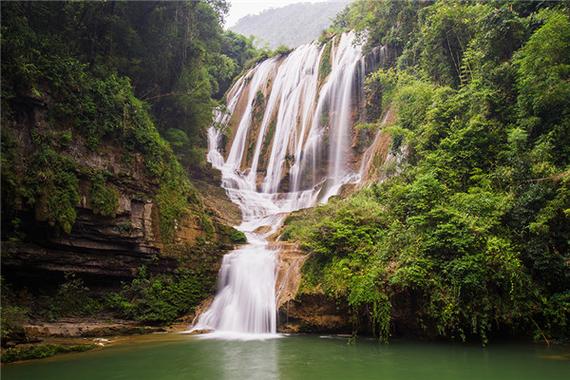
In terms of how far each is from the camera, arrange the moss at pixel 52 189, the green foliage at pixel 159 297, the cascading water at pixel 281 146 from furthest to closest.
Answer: the cascading water at pixel 281 146, the green foliage at pixel 159 297, the moss at pixel 52 189

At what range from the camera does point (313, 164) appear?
22.0 meters

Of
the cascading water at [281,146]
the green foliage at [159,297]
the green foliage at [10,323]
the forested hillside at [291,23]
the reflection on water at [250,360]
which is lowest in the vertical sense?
the reflection on water at [250,360]

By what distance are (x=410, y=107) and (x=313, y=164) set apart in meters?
8.19

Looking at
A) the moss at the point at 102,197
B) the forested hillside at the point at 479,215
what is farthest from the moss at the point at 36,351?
the forested hillside at the point at 479,215

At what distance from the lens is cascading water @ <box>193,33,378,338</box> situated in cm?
1379

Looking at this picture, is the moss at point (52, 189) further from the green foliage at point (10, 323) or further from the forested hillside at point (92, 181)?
the green foliage at point (10, 323)

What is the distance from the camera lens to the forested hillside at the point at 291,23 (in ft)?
297

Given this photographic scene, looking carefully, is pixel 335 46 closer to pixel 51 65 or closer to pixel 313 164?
pixel 313 164

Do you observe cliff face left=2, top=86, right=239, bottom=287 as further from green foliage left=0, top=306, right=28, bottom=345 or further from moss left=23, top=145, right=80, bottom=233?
green foliage left=0, top=306, right=28, bottom=345

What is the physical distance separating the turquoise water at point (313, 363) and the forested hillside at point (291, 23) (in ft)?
276

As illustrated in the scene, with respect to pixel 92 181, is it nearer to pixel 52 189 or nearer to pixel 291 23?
pixel 52 189

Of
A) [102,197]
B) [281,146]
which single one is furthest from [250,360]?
[281,146]

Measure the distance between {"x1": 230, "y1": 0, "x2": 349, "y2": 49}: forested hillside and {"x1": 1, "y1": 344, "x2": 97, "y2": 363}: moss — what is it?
84.0 meters

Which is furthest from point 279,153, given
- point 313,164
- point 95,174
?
point 95,174
